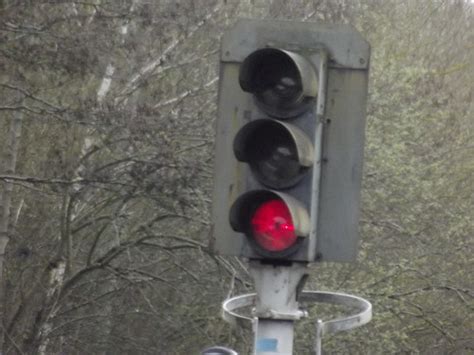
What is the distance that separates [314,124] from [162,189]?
10.8 meters

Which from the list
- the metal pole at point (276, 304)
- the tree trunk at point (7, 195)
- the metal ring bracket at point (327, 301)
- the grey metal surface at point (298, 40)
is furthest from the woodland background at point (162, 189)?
the metal pole at point (276, 304)

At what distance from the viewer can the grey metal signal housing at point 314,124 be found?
4.28 m

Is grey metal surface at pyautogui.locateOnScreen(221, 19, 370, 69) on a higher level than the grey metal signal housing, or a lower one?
higher

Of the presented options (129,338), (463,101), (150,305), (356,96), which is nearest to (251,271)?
(356,96)

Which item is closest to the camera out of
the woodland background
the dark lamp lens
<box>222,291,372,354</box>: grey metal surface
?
the dark lamp lens

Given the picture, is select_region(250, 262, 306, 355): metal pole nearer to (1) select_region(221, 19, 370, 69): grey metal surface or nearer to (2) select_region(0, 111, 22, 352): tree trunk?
(1) select_region(221, 19, 370, 69): grey metal surface

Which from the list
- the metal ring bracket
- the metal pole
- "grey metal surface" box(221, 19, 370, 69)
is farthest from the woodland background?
the metal pole

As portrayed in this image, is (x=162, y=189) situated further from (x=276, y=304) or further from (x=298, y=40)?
(x=276, y=304)

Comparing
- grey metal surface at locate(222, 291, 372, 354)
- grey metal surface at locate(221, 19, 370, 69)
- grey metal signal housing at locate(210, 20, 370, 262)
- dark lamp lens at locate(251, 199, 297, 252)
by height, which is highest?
grey metal surface at locate(221, 19, 370, 69)

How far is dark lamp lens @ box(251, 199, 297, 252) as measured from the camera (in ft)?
13.9

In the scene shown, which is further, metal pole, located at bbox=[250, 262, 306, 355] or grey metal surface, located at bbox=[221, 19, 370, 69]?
grey metal surface, located at bbox=[221, 19, 370, 69]

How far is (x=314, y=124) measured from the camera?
14.1 ft

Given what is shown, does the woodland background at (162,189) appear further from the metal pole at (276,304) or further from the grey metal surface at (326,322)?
the metal pole at (276,304)

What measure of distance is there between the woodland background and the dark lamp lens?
31.4 feet
